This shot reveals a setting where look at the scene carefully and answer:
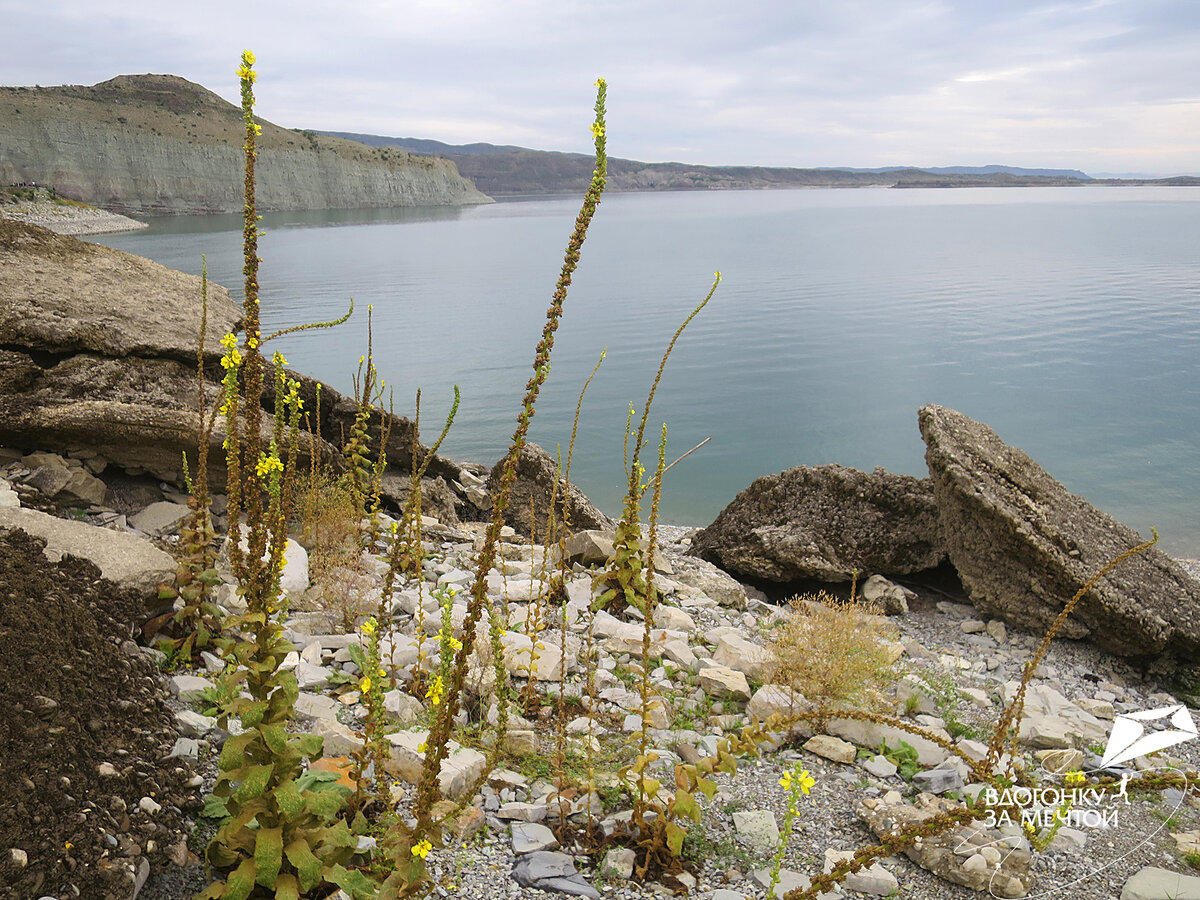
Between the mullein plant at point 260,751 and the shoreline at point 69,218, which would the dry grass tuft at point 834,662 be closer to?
the mullein plant at point 260,751

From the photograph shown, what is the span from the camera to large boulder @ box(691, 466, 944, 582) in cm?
891

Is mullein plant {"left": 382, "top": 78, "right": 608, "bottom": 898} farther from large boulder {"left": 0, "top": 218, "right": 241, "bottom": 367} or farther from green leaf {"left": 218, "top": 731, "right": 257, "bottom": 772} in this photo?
large boulder {"left": 0, "top": 218, "right": 241, "bottom": 367}

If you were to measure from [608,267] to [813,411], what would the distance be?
32911 millimetres

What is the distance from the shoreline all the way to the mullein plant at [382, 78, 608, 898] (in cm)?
6905

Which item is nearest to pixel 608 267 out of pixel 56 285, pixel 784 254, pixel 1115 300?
pixel 784 254

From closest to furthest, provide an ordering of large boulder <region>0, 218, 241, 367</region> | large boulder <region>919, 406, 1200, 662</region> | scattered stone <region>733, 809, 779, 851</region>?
scattered stone <region>733, 809, 779, 851</region> < large boulder <region>0, 218, 241, 367</region> < large boulder <region>919, 406, 1200, 662</region>

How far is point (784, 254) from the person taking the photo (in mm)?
59125

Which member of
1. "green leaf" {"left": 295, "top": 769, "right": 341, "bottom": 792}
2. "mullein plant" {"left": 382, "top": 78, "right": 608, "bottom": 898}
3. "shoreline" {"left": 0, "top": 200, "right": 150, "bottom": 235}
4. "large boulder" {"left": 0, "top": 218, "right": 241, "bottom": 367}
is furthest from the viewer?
"shoreline" {"left": 0, "top": 200, "right": 150, "bottom": 235}

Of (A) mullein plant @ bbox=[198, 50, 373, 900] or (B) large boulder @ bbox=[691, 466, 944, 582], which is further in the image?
(B) large boulder @ bbox=[691, 466, 944, 582]

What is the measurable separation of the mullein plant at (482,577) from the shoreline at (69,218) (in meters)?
69.0

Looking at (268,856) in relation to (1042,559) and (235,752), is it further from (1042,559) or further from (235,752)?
(1042,559)

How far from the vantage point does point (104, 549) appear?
4895mm

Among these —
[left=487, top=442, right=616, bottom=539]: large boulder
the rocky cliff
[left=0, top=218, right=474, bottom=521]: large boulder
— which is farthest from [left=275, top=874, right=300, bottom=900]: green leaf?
the rocky cliff

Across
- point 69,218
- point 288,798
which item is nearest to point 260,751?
point 288,798
